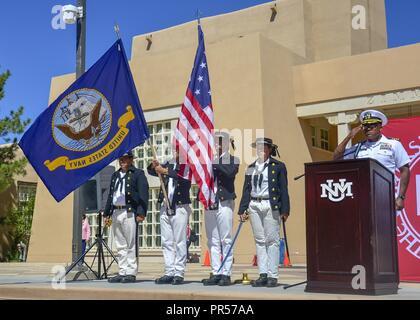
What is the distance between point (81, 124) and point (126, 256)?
6.66 ft

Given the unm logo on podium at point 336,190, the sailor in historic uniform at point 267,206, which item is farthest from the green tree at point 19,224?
the unm logo on podium at point 336,190

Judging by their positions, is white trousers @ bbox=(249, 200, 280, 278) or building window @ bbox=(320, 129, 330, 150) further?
building window @ bbox=(320, 129, 330, 150)

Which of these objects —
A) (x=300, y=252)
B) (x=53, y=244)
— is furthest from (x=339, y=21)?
(x=53, y=244)

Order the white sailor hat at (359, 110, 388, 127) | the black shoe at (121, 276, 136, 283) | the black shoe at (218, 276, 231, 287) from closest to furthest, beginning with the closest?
→ the white sailor hat at (359, 110, 388, 127), the black shoe at (218, 276, 231, 287), the black shoe at (121, 276, 136, 283)

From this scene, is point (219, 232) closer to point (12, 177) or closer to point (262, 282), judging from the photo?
point (262, 282)

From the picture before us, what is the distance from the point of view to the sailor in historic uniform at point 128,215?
8648 millimetres

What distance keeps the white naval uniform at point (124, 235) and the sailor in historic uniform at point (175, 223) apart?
53 centimetres

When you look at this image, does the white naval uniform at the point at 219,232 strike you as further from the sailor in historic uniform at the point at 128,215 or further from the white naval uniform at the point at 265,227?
the sailor in historic uniform at the point at 128,215

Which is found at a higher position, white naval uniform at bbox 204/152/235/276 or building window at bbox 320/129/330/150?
building window at bbox 320/129/330/150

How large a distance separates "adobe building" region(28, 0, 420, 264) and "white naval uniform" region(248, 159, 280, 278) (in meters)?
11.0

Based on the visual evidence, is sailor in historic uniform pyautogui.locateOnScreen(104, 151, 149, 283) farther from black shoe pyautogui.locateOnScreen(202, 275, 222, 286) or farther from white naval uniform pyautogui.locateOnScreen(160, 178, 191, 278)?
black shoe pyautogui.locateOnScreen(202, 275, 222, 286)

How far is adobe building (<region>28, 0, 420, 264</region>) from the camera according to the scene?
19.5 meters

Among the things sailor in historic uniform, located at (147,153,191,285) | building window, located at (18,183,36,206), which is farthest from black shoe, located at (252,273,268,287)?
building window, located at (18,183,36,206)

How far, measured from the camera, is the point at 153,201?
21688mm
